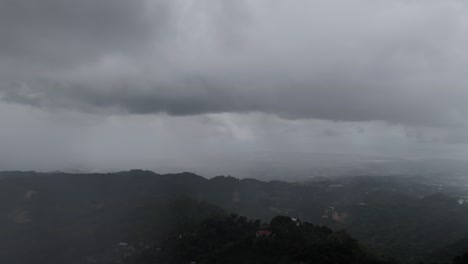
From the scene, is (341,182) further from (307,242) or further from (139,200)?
(307,242)

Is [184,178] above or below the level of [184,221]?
above

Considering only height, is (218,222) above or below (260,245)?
above

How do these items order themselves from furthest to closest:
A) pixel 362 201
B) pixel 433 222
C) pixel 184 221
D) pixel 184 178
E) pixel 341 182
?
pixel 341 182
pixel 184 178
pixel 362 201
pixel 433 222
pixel 184 221

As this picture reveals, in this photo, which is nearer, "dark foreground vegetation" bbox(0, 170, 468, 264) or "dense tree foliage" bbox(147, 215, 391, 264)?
"dense tree foliage" bbox(147, 215, 391, 264)

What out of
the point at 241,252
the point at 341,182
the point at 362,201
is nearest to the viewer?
the point at 241,252

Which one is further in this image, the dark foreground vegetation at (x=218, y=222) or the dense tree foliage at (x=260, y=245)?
the dark foreground vegetation at (x=218, y=222)

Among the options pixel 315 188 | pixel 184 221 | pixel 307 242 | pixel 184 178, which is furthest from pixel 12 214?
pixel 315 188

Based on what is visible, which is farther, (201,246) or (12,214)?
(12,214)

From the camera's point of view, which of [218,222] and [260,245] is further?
[218,222]
